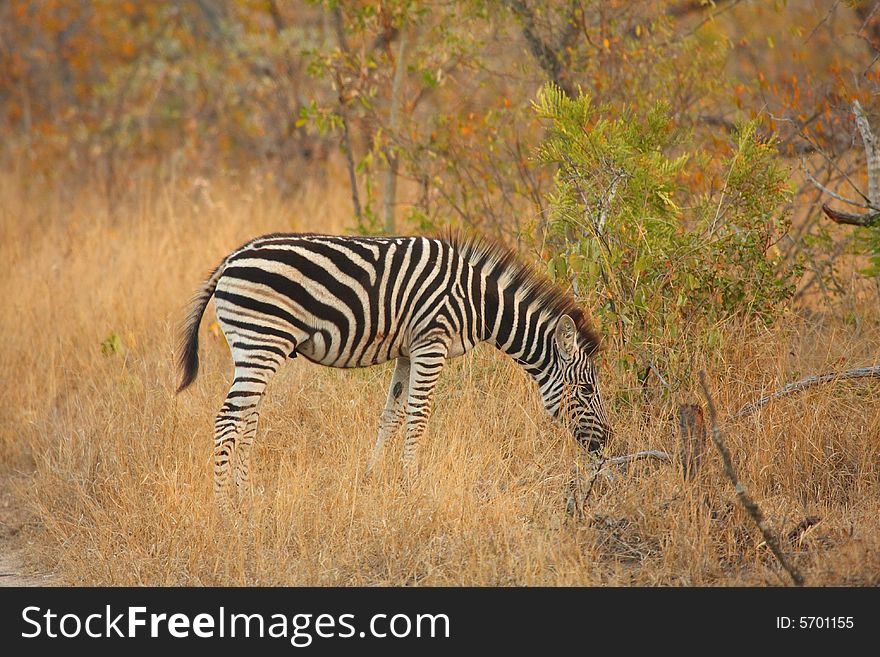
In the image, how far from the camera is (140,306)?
9.12 metres

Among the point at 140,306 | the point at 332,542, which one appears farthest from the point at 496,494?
the point at 140,306

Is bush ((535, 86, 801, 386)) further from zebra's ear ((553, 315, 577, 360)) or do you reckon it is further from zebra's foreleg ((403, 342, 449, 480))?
zebra's foreleg ((403, 342, 449, 480))

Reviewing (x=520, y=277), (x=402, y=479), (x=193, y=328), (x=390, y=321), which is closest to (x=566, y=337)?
(x=520, y=277)

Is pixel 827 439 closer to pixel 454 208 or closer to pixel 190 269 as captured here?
pixel 454 208

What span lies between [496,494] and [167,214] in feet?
23.0

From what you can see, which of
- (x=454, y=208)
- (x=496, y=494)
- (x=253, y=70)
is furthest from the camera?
(x=253, y=70)

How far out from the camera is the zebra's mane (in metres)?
6.43

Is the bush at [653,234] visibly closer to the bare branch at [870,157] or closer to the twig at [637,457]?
the bare branch at [870,157]

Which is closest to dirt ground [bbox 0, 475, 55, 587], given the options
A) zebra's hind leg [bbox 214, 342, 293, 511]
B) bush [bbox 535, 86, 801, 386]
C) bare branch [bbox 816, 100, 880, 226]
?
zebra's hind leg [bbox 214, 342, 293, 511]

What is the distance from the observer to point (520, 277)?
6457 mm

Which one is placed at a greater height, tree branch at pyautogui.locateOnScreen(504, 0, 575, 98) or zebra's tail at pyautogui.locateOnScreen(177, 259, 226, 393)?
tree branch at pyautogui.locateOnScreen(504, 0, 575, 98)

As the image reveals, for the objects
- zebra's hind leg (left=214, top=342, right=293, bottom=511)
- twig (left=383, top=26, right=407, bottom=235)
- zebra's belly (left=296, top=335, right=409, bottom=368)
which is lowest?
zebra's hind leg (left=214, top=342, right=293, bottom=511)

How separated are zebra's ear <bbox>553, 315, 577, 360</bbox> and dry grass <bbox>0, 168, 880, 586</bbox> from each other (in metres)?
0.55

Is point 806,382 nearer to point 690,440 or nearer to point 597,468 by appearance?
point 690,440
